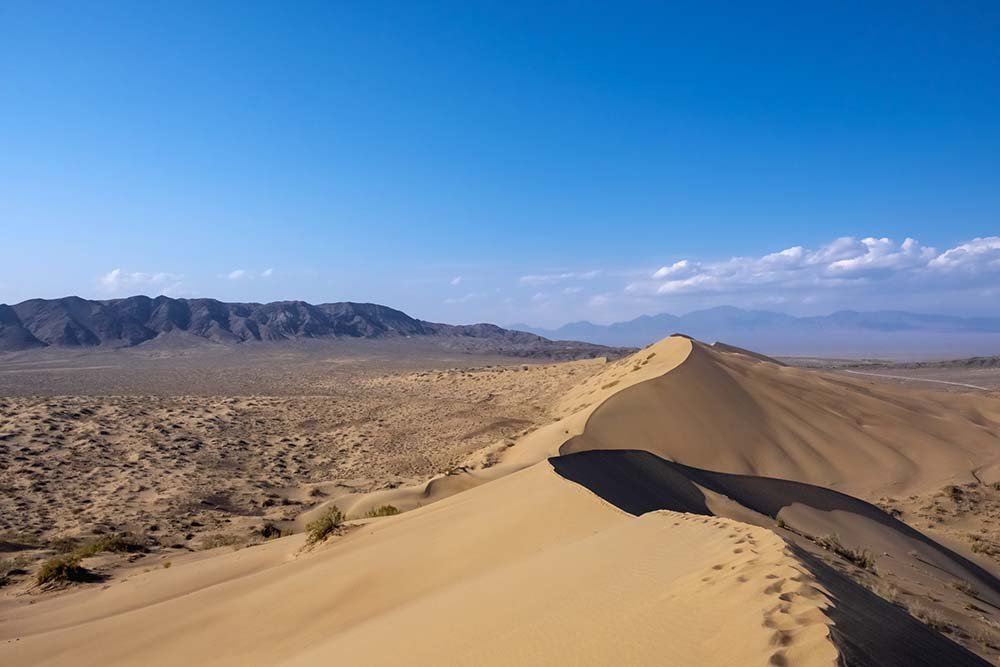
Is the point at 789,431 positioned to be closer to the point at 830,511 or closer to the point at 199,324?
the point at 830,511

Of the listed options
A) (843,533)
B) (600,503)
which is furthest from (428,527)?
(843,533)

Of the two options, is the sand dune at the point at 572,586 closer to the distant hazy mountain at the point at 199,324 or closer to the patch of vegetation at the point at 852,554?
the patch of vegetation at the point at 852,554

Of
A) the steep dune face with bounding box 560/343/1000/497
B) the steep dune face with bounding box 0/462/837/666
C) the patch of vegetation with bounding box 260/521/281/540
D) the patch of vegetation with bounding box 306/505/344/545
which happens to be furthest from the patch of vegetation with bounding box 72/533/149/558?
the steep dune face with bounding box 560/343/1000/497

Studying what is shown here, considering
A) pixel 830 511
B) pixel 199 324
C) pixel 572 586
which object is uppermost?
pixel 199 324

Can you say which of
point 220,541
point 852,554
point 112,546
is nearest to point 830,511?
point 852,554

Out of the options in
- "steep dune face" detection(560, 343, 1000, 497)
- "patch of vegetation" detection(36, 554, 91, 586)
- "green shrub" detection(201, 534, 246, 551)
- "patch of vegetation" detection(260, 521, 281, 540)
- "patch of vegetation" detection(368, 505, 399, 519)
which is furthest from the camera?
"steep dune face" detection(560, 343, 1000, 497)

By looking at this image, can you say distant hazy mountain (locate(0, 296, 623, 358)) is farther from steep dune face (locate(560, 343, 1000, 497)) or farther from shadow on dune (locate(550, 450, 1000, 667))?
shadow on dune (locate(550, 450, 1000, 667))

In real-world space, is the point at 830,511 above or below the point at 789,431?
below

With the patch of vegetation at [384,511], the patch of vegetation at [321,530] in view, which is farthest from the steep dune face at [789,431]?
the patch of vegetation at [321,530]
